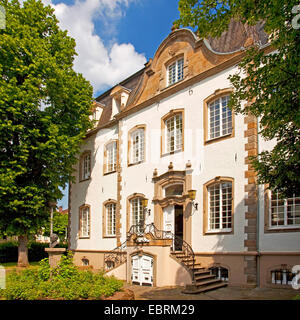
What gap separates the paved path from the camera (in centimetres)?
977

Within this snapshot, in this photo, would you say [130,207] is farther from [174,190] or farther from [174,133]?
[174,133]

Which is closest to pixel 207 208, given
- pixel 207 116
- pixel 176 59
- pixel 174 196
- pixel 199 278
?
pixel 174 196

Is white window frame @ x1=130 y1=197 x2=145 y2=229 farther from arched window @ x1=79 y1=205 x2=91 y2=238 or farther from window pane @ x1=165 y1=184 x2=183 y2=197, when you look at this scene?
arched window @ x1=79 y1=205 x2=91 y2=238

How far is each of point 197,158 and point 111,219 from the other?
8.06m

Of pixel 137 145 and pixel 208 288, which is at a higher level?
pixel 137 145

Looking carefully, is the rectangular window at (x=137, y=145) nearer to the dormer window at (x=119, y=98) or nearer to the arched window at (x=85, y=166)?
the dormer window at (x=119, y=98)

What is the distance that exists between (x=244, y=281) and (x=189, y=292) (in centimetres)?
217

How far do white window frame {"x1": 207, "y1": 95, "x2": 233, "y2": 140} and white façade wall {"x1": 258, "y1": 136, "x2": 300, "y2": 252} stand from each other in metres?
1.76

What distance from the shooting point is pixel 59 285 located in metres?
8.49

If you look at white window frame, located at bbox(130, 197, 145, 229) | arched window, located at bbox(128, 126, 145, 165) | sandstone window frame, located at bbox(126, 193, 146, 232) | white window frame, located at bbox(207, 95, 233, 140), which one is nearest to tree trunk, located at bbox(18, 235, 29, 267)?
sandstone window frame, located at bbox(126, 193, 146, 232)

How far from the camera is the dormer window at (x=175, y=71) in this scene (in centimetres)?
1645

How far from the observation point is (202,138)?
14.4 metres
